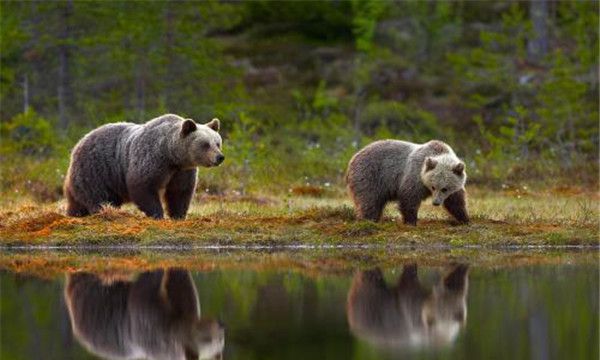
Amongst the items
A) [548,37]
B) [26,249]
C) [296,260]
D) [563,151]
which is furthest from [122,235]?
[548,37]

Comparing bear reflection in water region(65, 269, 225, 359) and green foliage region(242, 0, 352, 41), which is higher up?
green foliage region(242, 0, 352, 41)

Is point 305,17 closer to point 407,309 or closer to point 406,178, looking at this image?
point 406,178

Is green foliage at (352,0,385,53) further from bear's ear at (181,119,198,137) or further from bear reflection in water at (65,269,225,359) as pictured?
bear reflection in water at (65,269,225,359)

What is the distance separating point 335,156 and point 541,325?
16.9m

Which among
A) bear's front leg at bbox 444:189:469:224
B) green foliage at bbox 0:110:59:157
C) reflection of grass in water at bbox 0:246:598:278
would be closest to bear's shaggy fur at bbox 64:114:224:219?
reflection of grass in water at bbox 0:246:598:278

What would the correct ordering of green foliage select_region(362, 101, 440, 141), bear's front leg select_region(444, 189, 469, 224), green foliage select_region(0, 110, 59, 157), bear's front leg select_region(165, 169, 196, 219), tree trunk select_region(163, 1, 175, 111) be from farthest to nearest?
green foliage select_region(362, 101, 440, 141) < tree trunk select_region(163, 1, 175, 111) < green foliage select_region(0, 110, 59, 157) < bear's front leg select_region(165, 169, 196, 219) < bear's front leg select_region(444, 189, 469, 224)

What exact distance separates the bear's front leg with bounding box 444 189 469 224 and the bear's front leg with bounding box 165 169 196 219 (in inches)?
142

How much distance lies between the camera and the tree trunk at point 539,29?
4225 centimetres

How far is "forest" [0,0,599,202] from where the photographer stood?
1030 inches

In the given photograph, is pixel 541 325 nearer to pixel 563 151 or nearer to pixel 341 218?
pixel 341 218

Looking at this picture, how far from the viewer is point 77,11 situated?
36344 mm

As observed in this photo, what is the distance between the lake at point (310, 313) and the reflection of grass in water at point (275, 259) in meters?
0.21

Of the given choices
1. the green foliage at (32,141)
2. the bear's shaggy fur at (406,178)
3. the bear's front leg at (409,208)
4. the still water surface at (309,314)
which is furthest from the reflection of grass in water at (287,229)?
the green foliage at (32,141)

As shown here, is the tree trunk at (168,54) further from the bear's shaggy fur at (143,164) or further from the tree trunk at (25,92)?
the bear's shaggy fur at (143,164)
